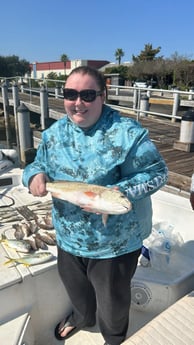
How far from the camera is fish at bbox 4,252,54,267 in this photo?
2317mm

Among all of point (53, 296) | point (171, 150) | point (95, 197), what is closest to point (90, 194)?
point (95, 197)

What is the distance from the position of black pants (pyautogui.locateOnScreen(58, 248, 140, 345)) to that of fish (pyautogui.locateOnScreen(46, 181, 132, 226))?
0.37 m

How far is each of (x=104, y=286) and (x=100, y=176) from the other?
708 mm

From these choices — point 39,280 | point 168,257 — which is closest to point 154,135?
point 168,257

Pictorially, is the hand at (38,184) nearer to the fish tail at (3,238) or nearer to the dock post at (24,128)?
the fish tail at (3,238)

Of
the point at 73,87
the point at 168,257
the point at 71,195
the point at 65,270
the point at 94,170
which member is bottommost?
the point at 168,257

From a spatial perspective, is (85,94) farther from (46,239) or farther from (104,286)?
(46,239)

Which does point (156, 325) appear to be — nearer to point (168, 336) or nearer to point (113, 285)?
point (168, 336)

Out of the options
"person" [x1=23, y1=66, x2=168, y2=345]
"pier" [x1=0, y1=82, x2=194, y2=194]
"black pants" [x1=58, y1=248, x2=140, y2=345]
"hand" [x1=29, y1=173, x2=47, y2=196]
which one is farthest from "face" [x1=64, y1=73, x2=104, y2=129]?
"pier" [x1=0, y1=82, x2=194, y2=194]

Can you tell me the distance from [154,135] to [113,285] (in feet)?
A: 22.8

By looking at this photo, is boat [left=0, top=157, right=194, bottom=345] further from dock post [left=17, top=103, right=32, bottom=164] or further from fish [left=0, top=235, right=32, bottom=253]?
dock post [left=17, top=103, right=32, bottom=164]

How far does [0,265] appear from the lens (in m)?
2.31

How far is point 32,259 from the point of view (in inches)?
92.4

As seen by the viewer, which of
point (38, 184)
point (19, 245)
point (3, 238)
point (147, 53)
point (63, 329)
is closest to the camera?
point (38, 184)
